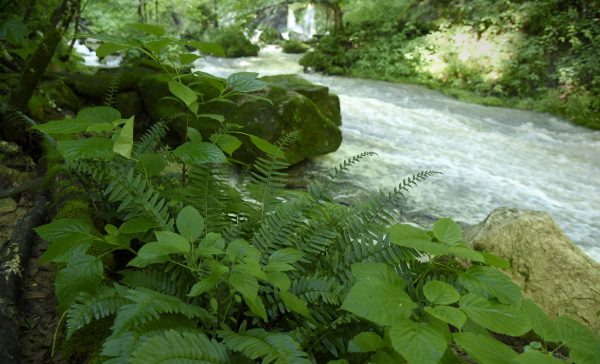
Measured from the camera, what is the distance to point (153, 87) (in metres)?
5.36

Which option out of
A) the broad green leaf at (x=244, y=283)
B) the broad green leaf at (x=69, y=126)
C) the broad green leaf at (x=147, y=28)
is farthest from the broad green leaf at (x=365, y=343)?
the broad green leaf at (x=147, y=28)

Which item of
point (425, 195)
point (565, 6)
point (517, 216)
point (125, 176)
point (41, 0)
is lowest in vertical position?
point (425, 195)

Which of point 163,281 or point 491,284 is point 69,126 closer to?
point 163,281

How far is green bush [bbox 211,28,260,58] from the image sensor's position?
17.8 meters

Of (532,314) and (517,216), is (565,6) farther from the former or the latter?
(532,314)

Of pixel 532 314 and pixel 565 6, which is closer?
pixel 532 314

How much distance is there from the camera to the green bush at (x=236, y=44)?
1778cm

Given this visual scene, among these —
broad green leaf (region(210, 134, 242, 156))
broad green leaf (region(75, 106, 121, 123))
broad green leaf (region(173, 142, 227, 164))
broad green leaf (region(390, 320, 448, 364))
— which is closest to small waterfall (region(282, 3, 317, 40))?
broad green leaf (region(210, 134, 242, 156))

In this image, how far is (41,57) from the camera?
3.27 m

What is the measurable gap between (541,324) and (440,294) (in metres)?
0.49

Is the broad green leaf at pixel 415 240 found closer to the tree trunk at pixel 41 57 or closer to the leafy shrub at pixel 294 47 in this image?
the tree trunk at pixel 41 57

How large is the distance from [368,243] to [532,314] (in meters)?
0.67

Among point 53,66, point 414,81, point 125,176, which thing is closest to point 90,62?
point 53,66

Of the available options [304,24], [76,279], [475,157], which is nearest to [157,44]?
[76,279]
